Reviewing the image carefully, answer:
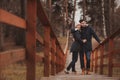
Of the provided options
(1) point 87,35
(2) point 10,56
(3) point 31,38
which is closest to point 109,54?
(1) point 87,35

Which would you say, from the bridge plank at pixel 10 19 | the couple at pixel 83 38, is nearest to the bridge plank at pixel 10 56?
the bridge plank at pixel 10 19

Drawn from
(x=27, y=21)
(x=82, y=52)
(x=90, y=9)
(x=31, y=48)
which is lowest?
(x=90, y=9)

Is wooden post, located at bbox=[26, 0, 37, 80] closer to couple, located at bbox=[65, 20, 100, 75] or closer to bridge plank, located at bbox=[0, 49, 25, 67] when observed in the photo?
bridge plank, located at bbox=[0, 49, 25, 67]

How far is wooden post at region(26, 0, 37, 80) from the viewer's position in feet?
17.4

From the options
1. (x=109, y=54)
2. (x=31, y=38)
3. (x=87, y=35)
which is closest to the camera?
Result: (x=31, y=38)

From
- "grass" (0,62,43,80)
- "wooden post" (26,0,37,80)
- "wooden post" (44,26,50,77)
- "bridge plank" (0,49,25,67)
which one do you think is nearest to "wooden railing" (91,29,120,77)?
"wooden post" (44,26,50,77)

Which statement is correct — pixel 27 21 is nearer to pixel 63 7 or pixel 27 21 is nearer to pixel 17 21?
pixel 17 21

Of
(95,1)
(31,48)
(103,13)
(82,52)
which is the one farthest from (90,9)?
(31,48)

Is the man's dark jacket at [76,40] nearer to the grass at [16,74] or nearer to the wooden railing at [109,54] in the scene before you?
the wooden railing at [109,54]

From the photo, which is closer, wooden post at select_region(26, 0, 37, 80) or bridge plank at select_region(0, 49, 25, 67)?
bridge plank at select_region(0, 49, 25, 67)

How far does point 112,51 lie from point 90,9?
5043 centimetres

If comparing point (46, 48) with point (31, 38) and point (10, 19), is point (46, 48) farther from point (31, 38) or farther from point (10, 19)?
point (10, 19)

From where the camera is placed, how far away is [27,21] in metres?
5.26

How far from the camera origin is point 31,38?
538 centimetres
